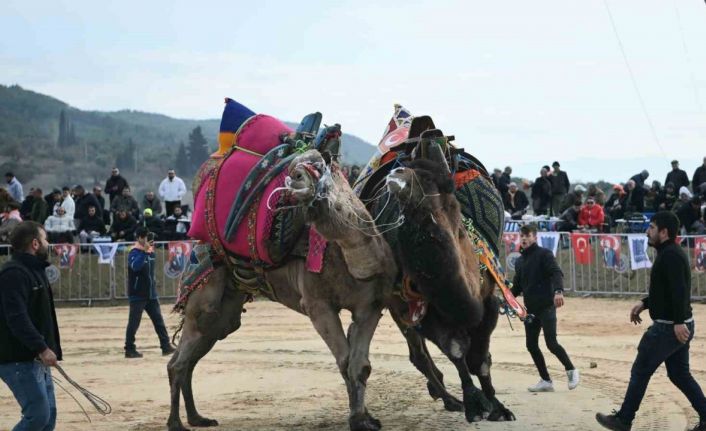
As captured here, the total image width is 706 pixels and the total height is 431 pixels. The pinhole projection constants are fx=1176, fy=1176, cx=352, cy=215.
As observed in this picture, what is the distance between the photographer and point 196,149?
283 ft

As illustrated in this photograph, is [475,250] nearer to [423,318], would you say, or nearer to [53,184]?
[423,318]

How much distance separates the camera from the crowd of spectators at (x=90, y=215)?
26406 mm

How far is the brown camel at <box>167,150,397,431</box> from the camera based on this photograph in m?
10.1

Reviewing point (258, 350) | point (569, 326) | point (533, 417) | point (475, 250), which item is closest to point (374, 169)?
point (475, 250)

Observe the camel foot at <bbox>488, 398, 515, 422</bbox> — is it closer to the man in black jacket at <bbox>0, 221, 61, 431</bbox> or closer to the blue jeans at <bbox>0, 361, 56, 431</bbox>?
the man in black jacket at <bbox>0, 221, 61, 431</bbox>

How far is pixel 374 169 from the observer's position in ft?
39.7

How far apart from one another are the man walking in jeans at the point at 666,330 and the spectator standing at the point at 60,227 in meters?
18.7

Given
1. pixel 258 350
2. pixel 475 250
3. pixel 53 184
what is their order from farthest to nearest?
1. pixel 53 184
2. pixel 258 350
3. pixel 475 250

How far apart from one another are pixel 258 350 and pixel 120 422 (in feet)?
21.1

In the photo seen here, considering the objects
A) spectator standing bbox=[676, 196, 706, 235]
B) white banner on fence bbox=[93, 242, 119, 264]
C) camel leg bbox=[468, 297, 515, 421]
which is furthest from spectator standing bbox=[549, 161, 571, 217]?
camel leg bbox=[468, 297, 515, 421]

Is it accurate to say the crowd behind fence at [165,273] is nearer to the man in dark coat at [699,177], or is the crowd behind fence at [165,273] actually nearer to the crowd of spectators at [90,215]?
the crowd of spectators at [90,215]

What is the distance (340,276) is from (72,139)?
82.8 metres

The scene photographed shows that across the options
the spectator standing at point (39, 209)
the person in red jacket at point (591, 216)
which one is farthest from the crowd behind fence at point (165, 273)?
the spectator standing at point (39, 209)

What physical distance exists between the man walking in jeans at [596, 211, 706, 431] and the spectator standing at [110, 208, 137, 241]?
1833 centimetres
